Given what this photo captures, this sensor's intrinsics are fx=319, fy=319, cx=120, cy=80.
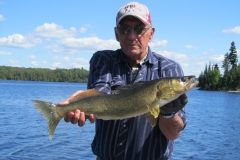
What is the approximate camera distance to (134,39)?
427cm

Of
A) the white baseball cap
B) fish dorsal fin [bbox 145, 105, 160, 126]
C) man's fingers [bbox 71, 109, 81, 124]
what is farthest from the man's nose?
man's fingers [bbox 71, 109, 81, 124]

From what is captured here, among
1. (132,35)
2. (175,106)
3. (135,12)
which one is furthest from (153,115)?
(135,12)

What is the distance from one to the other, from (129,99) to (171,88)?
0.58 m

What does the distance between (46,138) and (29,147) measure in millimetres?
2157

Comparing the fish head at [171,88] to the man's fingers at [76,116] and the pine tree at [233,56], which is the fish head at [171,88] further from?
the pine tree at [233,56]

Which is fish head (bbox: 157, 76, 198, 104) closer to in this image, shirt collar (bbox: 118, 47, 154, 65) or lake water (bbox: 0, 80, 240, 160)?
shirt collar (bbox: 118, 47, 154, 65)

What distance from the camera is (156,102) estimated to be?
4199 mm

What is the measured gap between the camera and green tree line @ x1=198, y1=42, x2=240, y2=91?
371 ft

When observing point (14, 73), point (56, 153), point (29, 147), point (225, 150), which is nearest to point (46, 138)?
point (29, 147)

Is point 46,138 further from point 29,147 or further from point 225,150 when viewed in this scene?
point 225,150

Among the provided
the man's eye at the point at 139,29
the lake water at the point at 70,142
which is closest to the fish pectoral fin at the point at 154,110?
the man's eye at the point at 139,29

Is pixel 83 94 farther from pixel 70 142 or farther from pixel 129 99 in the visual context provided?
pixel 70 142

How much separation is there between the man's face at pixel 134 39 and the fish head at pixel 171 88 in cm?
52

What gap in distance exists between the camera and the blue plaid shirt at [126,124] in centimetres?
425
